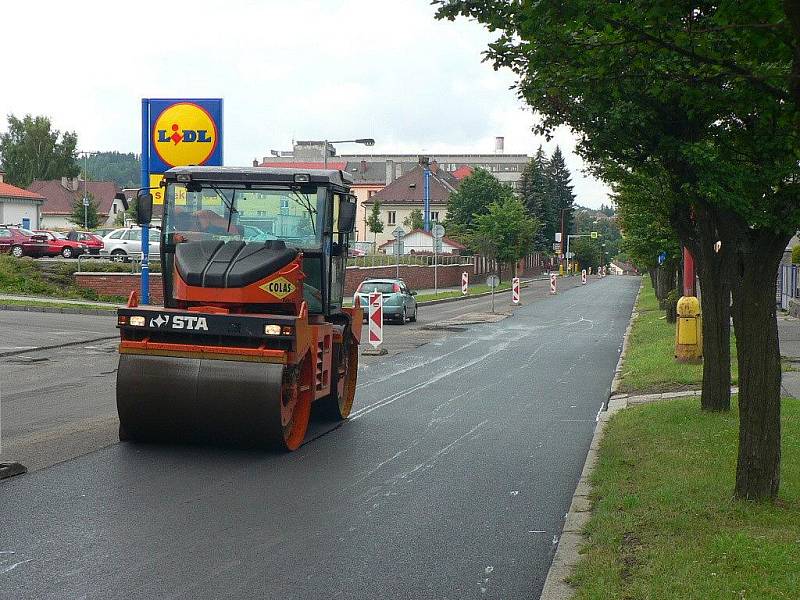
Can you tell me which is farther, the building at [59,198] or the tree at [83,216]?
the building at [59,198]

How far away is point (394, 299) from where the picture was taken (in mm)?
36688

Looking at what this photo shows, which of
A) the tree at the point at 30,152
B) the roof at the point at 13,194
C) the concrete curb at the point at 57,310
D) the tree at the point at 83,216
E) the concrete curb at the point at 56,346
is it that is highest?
the tree at the point at 30,152

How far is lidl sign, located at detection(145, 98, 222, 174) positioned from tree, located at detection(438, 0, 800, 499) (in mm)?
23013

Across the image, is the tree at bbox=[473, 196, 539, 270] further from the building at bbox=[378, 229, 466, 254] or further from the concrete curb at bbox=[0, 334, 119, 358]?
the concrete curb at bbox=[0, 334, 119, 358]

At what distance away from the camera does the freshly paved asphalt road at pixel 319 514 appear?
659cm

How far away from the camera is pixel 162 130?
32500mm

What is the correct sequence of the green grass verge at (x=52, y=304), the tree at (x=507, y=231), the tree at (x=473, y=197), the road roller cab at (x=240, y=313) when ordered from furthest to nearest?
the tree at (x=473, y=197)
the tree at (x=507, y=231)
the green grass verge at (x=52, y=304)
the road roller cab at (x=240, y=313)

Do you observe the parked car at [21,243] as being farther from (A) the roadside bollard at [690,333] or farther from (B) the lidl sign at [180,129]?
(A) the roadside bollard at [690,333]

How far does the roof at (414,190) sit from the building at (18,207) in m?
43.1

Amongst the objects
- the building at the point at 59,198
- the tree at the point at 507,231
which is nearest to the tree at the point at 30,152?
the building at the point at 59,198

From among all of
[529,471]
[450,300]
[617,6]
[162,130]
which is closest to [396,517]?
[529,471]

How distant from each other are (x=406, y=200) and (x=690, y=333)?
97863 millimetres

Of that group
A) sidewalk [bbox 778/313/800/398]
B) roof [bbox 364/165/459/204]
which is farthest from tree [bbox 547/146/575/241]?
sidewalk [bbox 778/313/800/398]

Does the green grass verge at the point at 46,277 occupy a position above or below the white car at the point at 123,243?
below
